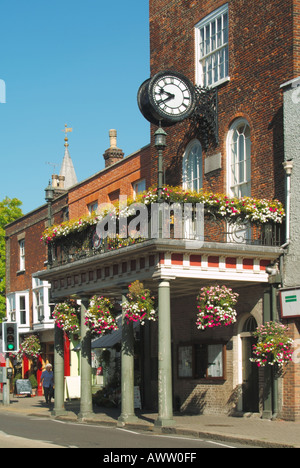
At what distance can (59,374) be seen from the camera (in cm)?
2331

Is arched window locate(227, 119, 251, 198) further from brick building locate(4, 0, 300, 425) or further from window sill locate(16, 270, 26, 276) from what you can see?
window sill locate(16, 270, 26, 276)

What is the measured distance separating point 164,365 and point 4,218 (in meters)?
31.1

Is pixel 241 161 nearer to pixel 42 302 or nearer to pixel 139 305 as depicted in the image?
pixel 139 305

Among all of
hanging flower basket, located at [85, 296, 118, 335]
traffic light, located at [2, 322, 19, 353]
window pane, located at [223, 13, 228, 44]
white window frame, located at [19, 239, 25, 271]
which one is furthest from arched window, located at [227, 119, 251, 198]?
white window frame, located at [19, 239, 25, 271]

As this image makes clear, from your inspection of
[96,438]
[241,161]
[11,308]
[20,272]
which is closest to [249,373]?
[241,161]

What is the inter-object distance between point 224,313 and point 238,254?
1.49 metres

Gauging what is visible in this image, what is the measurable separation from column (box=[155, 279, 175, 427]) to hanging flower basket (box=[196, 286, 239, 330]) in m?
0.85

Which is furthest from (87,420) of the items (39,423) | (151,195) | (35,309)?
→ (35,309)

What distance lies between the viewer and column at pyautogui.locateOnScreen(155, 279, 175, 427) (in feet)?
55.4

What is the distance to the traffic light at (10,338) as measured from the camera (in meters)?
28.7

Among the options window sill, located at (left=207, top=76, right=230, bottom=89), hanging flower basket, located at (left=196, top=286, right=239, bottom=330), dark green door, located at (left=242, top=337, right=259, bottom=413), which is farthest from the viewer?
window sill, located at (left=207, top=76, right=230, bottom=89)

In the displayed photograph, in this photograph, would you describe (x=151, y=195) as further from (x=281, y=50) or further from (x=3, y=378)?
(x=3, y=378)

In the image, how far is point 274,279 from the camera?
18.4 meters
